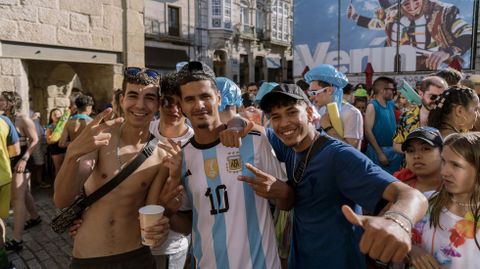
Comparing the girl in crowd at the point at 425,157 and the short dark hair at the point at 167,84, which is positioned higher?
the short dark hair at the point at 167,84

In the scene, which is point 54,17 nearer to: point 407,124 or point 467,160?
point 407,124

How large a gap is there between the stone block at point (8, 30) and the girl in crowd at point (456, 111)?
5746 millimetres

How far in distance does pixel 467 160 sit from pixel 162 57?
22.5 meters

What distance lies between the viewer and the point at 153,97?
2.39 meters

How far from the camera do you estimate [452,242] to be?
5.84ft

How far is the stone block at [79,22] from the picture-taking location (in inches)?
225

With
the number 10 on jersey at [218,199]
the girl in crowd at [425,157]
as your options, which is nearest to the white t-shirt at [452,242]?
the girl in crowd at [425,157]

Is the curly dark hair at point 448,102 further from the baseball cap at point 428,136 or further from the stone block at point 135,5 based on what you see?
the stone block at point 135,5

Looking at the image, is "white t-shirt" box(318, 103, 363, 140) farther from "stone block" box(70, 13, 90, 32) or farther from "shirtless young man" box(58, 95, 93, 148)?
"stone block" box(70, 13, 90, 32)

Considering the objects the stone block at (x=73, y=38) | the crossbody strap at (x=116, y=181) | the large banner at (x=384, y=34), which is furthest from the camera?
the large banner at (x=384, y=34)

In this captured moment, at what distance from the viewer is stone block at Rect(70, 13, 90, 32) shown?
5.71 m

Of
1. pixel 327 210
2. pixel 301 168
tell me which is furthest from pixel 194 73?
pixel 327 210

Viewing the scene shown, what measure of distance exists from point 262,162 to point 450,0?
24.1m

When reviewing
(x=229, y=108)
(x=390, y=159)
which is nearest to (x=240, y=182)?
(x=229, y=108)
